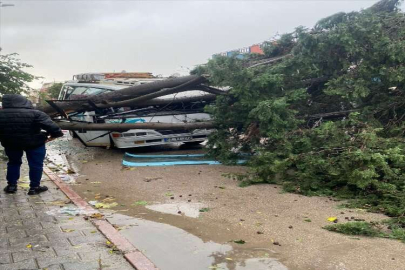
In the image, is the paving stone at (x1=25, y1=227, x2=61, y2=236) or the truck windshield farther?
the truck windshield

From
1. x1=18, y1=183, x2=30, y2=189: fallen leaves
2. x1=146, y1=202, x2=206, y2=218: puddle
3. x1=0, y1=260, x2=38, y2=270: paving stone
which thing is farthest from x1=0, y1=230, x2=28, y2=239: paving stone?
x1=18, y1=183, x2=30, y2=189: fallen leaves

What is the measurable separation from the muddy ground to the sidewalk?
0.85 m

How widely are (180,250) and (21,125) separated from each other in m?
3.50

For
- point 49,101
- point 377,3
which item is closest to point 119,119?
point 49,101

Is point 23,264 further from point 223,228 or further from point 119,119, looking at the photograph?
point 119,119

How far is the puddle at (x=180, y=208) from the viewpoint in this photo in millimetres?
5707

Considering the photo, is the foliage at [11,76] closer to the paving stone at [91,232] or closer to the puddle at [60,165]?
the puddle at [60,165]

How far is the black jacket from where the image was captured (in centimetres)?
634

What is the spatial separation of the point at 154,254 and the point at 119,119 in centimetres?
634

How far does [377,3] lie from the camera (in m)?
8.66

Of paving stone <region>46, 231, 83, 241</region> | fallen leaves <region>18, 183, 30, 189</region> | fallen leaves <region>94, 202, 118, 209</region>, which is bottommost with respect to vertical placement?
fallen leaves <region>18, 183, 30, 189</region>

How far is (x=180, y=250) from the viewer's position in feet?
14.4

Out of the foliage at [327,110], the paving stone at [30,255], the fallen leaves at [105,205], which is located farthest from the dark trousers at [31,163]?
the foliage at [327,110]

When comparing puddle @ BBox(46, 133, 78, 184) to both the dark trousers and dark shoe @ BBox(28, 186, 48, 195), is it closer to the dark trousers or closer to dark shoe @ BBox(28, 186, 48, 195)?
dark shoe @ BBox(28, 186, 48, 195)
